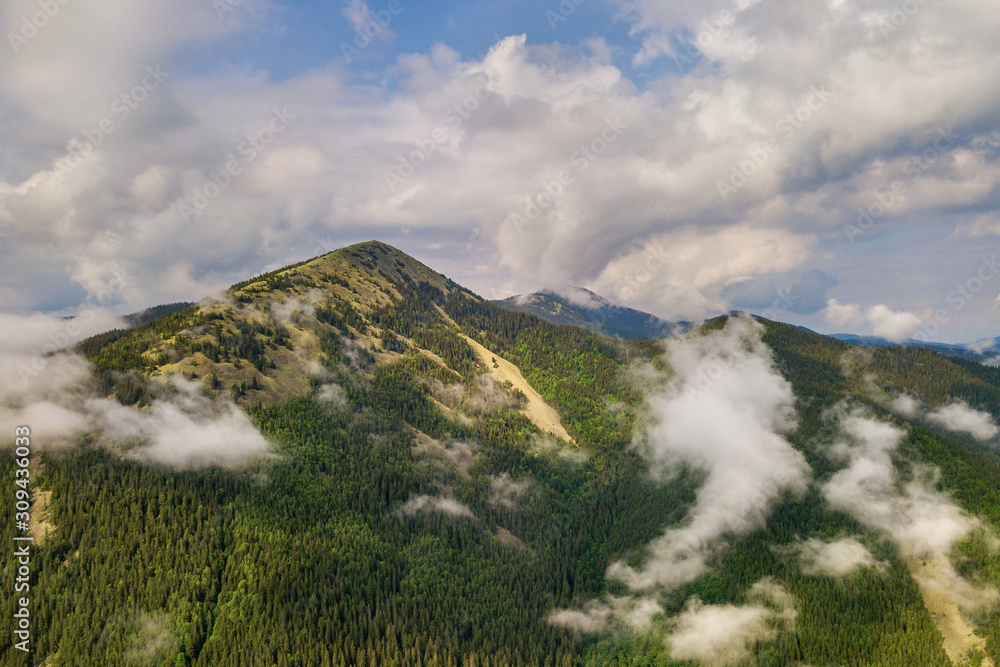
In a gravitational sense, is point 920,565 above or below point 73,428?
below

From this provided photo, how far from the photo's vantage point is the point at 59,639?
130625 mm

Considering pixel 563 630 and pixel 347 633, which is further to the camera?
pixel 563 630

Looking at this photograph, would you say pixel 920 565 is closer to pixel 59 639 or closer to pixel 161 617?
pixel 161 617

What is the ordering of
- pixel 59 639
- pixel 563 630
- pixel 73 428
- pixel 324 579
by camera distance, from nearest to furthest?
1. pixel 59 639
2. pixel 324 579
3. pixel 73 428
4. pixel 563 630

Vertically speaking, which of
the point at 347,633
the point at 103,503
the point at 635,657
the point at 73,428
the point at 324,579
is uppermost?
the point at 73,428

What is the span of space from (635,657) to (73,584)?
675 ft

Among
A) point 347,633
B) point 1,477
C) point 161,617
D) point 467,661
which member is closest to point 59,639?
point 161,617

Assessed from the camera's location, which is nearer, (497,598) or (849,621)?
(849,621)

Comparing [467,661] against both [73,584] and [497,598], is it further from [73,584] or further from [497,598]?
[73,584]

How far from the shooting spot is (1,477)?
511 feet

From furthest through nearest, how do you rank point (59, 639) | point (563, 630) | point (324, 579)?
point (563, 630) < point (324, 579) < point (59, 639)

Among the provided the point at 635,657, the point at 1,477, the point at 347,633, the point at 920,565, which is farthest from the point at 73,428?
the point at 920,565

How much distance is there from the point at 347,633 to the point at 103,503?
97.3m

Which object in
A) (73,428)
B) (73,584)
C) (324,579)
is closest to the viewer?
(73,584)
